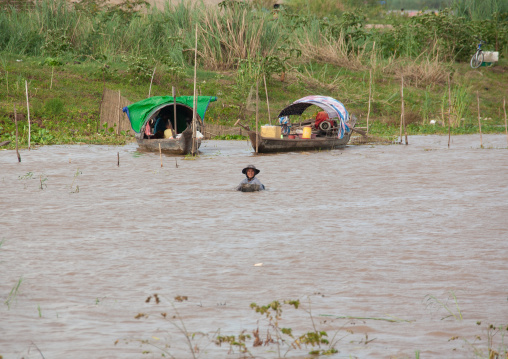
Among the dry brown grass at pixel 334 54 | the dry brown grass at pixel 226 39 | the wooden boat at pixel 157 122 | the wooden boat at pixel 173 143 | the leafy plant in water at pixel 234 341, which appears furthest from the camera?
the dry brown grass at pixel 334 54

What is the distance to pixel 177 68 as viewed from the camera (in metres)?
19.5

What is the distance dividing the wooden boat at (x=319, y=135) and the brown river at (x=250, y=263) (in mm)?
2302

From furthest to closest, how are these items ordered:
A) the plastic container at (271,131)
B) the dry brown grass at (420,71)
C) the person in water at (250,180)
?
the dry brown grass at (420,71) → the plastic container at (271,131) → the person in water at (250,180)

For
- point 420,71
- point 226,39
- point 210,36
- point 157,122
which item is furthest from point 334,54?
point 157,122

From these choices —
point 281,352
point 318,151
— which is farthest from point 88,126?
point 281,352

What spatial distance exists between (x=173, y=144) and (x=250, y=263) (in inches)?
317

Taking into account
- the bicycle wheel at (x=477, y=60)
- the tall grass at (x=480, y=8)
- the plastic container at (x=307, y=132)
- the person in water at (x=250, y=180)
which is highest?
the tall grass at (x=480, y=8)

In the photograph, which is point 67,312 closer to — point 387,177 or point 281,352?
point 281,352

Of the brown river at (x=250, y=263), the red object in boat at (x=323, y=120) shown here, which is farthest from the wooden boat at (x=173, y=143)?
the red object in boat at (x=323, y=120)

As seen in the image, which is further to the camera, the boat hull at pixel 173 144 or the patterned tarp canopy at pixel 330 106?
the patterned tarp canopy at pixel 330 106

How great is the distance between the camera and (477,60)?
22797mm

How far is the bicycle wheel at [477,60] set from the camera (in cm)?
2267

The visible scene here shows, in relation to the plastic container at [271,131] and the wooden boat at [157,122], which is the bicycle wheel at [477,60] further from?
the wooden boat at [157,122]

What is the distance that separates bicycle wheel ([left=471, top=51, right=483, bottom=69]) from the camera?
74.4 feet
